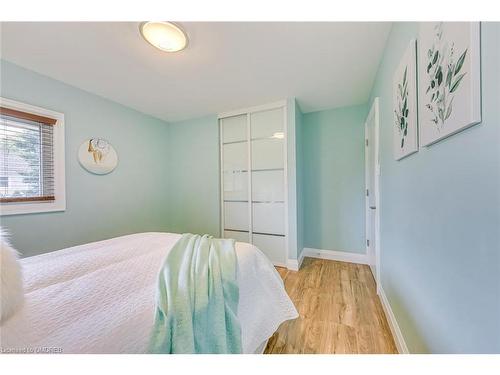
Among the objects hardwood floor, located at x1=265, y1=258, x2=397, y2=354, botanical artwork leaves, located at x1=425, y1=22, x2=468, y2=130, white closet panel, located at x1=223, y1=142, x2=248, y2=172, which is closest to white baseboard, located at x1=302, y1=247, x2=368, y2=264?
hardwood floor, located at x1=265, y1=258, x2=397, y2=354

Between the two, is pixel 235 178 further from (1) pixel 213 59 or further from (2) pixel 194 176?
(1) pixel 213 59

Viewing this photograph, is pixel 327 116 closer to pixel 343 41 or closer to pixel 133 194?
pixel 343 41

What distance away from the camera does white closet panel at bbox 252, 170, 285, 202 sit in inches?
107

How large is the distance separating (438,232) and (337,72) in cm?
182

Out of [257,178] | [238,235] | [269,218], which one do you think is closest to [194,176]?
[257,178]

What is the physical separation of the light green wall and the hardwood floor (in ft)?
5.30

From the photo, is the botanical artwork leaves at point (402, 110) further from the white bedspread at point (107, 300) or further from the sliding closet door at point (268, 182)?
the sliding closet door at point (268, 182)

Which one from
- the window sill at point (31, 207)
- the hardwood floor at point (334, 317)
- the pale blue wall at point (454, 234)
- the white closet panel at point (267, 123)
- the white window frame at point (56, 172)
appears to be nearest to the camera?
the pale blue wall at point (454, 234)

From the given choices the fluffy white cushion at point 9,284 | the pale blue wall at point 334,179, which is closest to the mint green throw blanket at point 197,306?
the fluffy white cushion at point 9,284

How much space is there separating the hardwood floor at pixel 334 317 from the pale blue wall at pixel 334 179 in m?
0.57

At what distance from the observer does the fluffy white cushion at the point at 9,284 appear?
53 cm

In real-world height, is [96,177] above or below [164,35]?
below

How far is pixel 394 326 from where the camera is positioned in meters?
1.36

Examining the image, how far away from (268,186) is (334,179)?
1051mm
